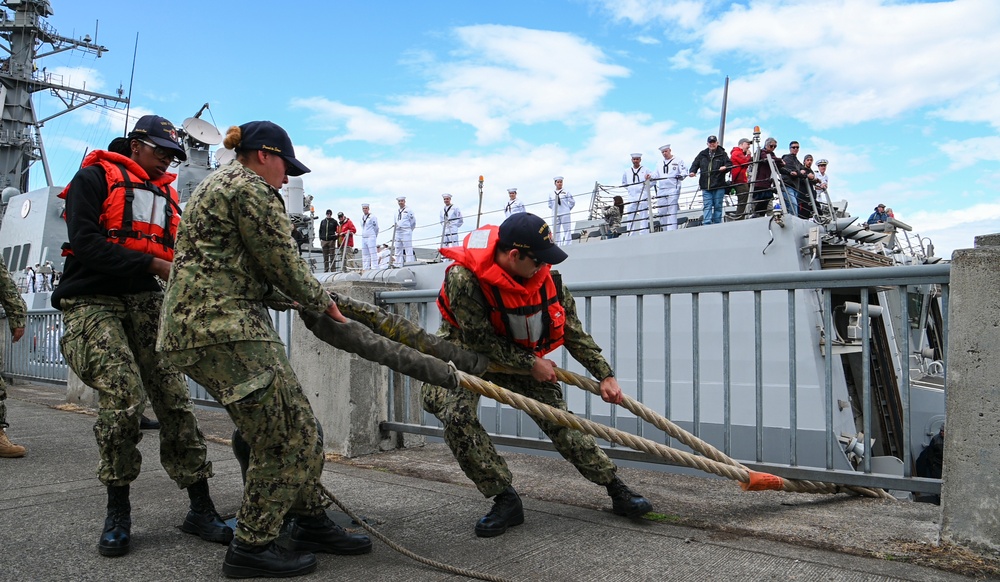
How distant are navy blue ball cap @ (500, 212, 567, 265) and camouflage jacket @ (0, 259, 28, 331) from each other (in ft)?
13.7

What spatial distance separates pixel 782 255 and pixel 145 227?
9.03 meters

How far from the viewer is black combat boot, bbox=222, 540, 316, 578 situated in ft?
8.91

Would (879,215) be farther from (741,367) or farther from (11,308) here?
(11,308)

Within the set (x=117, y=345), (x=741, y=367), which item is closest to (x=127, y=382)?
(x=117, y=345)

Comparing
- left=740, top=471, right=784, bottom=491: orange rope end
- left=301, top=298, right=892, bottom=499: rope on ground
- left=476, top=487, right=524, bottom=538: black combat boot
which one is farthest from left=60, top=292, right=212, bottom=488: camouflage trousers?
left=740, top=471, right=784, bottom=491: orange rope end

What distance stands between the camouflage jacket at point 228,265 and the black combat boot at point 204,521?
0.91 m

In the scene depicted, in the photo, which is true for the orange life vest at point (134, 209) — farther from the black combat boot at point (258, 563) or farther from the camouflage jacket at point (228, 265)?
the black combat boot at point (258, 563)

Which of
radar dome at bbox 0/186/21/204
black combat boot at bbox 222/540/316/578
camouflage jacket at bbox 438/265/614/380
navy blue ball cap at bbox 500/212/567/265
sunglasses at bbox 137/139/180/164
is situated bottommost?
black combat boot at bbox 222/540/316/578

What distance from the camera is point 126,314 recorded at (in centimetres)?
341

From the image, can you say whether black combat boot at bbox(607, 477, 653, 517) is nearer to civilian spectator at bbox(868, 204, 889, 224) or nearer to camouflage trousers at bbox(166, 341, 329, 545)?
camouflage trousers at bbox(166, 341, 329, 545)

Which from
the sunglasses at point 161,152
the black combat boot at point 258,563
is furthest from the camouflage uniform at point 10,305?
the black combat boot at point 258,563

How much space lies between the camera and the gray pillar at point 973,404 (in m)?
2.85

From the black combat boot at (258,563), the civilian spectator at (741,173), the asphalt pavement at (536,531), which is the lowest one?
the asphalt pavement at (536,531)

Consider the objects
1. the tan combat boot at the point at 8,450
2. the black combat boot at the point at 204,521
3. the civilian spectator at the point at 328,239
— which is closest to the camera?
the black combat boot at the point at 204,521
